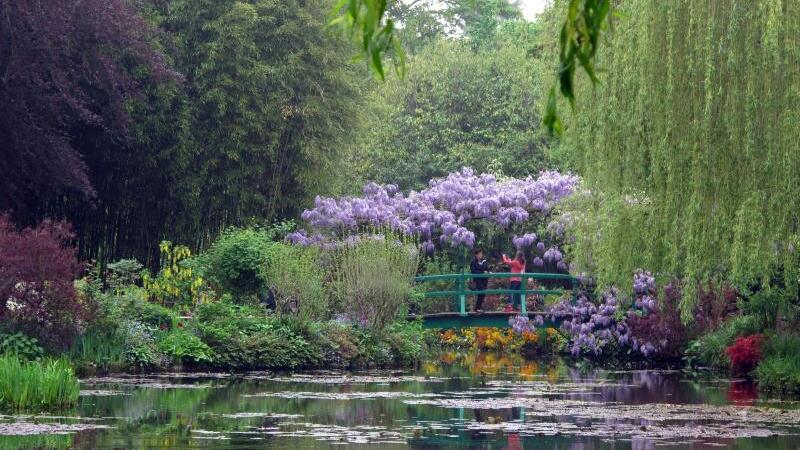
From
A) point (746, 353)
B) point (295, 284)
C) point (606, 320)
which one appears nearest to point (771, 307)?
point (746, 353)

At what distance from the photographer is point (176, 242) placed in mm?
28516

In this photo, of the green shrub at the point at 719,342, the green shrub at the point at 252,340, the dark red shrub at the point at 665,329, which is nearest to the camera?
the green shrub at the point at 252,340

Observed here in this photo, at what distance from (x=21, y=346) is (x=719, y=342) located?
39.2 ft

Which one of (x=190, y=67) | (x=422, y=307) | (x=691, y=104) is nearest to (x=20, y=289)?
(x=691, y=104)

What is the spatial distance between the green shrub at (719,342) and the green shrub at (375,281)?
546 cm

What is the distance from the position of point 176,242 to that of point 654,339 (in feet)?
33.9

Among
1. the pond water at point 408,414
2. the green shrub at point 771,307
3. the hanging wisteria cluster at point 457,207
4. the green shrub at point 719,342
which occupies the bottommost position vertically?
the pond water at point 408,414

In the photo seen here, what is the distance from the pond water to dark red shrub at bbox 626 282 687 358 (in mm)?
4364

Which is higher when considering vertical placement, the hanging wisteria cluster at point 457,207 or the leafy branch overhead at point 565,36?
the hanging wisteria cluster at point 457,207

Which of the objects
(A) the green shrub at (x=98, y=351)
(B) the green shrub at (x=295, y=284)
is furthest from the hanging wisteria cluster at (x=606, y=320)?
(A) the green shrub at (x=98, y=351)

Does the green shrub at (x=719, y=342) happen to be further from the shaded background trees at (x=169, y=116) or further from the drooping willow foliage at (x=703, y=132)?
the shaded background trees at (x=169, y=116)

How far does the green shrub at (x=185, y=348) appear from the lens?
20.7 meters

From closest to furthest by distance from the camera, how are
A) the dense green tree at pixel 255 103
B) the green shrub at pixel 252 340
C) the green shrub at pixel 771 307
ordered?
the green shrub at pixel 771 307 < the green shrub at pixel 252 340 < the dense green tree at pixel 255 103

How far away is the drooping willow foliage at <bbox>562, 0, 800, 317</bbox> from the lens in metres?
15.8
